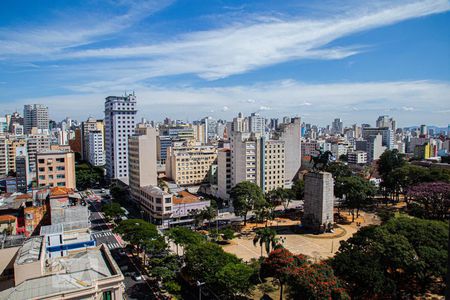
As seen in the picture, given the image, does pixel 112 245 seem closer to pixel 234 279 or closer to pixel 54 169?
pixel 54 169

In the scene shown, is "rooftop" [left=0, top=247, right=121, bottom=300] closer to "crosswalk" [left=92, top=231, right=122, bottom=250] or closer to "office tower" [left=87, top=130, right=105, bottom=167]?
"crosswalk" [left=92, top=231, right=122, bottom=250]

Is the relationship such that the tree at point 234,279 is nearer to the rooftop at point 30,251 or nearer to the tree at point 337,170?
the rooftop at point 30,251

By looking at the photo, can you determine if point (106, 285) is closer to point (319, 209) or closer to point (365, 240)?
point (365, 240)

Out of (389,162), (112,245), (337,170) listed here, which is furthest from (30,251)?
(389,162)

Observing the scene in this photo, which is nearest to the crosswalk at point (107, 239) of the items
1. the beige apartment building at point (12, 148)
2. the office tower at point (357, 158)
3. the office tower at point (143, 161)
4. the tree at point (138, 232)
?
the tree at point (138, 232)

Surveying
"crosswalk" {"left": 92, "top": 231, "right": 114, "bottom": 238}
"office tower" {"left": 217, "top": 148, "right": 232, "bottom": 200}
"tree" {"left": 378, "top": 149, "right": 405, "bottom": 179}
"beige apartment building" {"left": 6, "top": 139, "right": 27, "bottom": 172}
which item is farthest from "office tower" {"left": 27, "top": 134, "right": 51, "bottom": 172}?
"tree" {"left": 378, "top": 149, "right": 405, "bottom": 179}
